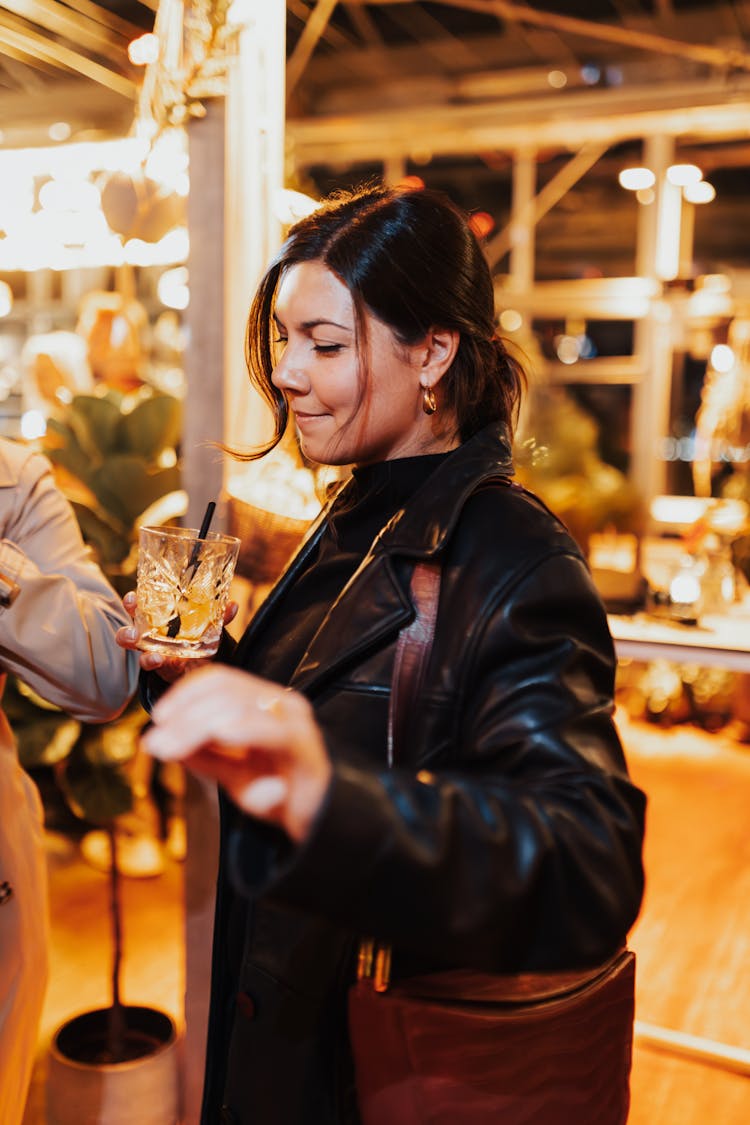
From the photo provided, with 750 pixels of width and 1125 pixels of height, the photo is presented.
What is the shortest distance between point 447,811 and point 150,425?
2.46 meters

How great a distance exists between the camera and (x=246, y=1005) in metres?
1.21

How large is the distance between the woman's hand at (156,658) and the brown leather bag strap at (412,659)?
40 centimetres

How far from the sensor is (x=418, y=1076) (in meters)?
1.04

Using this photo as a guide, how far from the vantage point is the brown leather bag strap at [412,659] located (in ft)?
3.53

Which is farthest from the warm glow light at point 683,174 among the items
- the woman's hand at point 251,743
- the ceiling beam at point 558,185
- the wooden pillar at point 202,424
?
the woman's hand at point 251,743

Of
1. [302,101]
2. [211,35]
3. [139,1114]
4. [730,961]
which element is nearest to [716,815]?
[730,961]

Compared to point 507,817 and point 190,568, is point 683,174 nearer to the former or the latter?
point 190,568

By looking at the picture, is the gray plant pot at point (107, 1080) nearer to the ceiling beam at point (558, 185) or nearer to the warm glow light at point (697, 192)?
the ceiling beam at point (558, 185)

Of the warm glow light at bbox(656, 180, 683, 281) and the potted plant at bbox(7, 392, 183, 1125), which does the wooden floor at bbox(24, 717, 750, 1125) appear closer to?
the potted plant at bbox(7, 392, 183, 1125)

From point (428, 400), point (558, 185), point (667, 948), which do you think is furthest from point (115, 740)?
point (558, 185)

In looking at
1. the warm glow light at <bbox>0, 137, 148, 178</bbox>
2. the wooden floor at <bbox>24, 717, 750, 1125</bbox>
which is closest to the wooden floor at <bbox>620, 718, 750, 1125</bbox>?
the wooden floor at <bbox>24, 717, 750, 1125</bbox>

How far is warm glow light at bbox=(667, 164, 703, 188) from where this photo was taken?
7613 millimetres

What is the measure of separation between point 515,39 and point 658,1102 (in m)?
6.96

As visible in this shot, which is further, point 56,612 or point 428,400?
point 56,612
